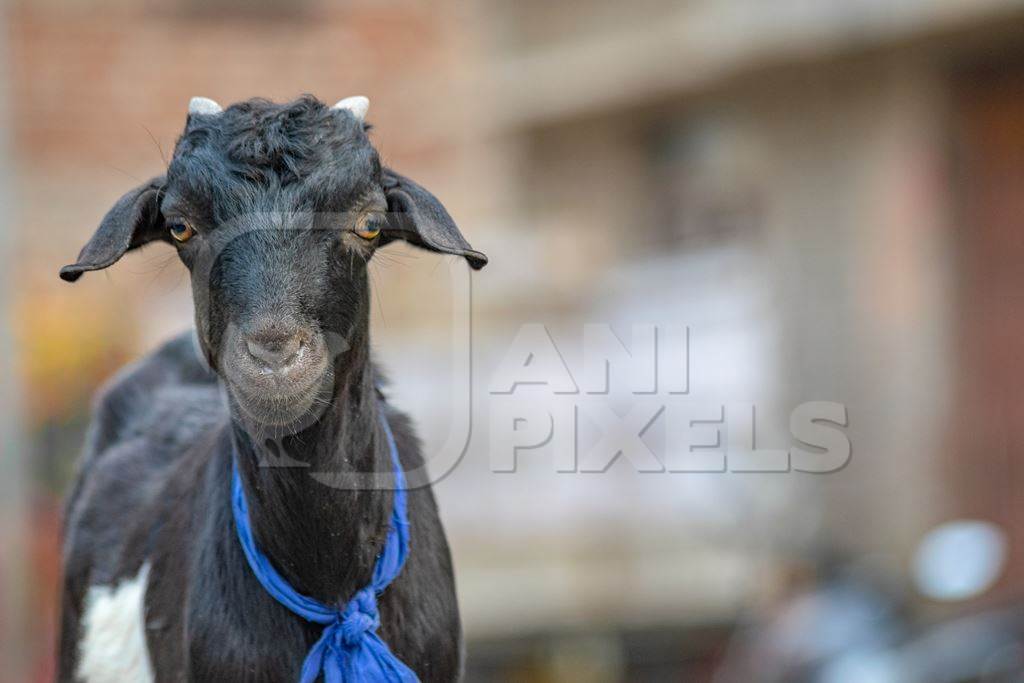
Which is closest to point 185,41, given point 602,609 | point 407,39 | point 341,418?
point 407,39

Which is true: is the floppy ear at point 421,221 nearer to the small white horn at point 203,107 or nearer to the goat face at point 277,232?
the goat face at point 277,232

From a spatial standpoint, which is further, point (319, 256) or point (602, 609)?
point (602, 609)

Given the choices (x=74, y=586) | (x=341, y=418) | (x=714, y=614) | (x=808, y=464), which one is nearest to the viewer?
(x=341, y=418)

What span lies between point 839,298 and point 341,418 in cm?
921

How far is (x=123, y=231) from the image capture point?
3.23m

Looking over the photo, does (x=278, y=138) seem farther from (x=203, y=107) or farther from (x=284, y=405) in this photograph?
(x=284, y=405)

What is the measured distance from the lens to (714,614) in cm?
1091

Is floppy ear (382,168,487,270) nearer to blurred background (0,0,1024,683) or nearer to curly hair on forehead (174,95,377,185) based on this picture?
curly hair on forehead (174,95,377,185)

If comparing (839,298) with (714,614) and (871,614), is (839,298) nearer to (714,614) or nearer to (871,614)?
(714,614)

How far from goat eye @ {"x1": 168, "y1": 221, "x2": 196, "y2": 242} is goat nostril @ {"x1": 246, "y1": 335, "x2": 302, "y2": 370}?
400 mm

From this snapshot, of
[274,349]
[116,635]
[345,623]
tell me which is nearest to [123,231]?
[274,349]

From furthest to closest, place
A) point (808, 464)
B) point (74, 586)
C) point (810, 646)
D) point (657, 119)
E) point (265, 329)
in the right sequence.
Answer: point (657, 119), point (808, 464), point (810, 646), point (74, 586), point (265, 329)

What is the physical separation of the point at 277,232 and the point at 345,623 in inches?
38.1

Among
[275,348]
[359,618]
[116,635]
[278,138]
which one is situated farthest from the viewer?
[116,635]
